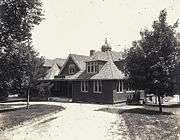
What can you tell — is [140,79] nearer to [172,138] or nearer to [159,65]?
[159,65]

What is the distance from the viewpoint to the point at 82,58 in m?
46.5

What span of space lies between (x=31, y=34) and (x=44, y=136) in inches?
591

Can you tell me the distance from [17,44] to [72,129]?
13895mm

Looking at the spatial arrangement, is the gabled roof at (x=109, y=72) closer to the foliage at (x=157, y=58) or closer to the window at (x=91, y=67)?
the window at (x=91, y=67)

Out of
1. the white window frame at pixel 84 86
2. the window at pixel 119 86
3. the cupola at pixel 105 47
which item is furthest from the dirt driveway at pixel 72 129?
the cupola at pixel 105 47

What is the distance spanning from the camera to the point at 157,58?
2691cm

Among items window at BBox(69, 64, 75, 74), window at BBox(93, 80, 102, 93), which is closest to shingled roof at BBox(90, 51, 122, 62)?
window at BBox(93, 80, 102, 93)

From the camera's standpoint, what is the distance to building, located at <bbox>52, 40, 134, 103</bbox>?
36656 mm

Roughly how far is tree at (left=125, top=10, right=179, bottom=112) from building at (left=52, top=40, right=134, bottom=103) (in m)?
5.52

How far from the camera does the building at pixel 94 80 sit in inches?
1443

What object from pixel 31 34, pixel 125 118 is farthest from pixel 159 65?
pixel 31 34

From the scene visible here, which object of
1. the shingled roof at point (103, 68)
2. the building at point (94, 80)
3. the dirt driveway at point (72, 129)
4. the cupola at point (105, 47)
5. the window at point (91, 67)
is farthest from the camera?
the cupola at point (105, 47)

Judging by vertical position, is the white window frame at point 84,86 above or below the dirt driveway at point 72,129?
above

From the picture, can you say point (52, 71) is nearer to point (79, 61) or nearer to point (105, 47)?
point (79, 61)
